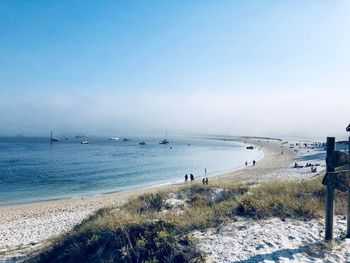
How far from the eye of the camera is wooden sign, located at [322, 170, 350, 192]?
6777 mm

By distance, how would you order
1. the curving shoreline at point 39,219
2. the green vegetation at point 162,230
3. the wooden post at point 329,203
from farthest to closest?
1. the curving shoreline at point 39,219
2. the wooden post at point 329,203
3. the green vegetation at point 162,230

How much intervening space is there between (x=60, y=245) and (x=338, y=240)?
261 inches

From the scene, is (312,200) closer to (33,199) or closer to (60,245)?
(60,245)

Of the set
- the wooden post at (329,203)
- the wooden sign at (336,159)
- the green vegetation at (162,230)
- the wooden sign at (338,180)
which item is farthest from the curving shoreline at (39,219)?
the wooden sign at (336,159)

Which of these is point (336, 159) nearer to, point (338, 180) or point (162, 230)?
point (338, 180)

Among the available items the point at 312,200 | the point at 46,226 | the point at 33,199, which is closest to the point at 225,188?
the point at 312,200

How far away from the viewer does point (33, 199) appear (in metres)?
31.0

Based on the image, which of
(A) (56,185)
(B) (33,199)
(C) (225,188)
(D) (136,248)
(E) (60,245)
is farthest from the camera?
A: (A) (56,185)

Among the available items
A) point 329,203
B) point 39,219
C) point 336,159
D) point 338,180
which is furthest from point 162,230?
point 39,219

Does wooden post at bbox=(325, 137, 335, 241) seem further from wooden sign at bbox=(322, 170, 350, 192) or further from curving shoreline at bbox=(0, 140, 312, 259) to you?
curving shoreline at bbox=(0, 140, 312, 259)

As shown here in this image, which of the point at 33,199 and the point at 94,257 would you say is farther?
the point at 33,199

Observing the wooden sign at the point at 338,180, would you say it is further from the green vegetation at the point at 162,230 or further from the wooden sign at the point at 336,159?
the green vegetation at the point at 162,230

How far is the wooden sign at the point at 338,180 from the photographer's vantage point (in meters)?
6.78

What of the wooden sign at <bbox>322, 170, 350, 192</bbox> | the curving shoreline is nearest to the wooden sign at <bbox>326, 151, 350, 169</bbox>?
the wooden sign at <bbox>322, 170, 350, 192</bbox>
